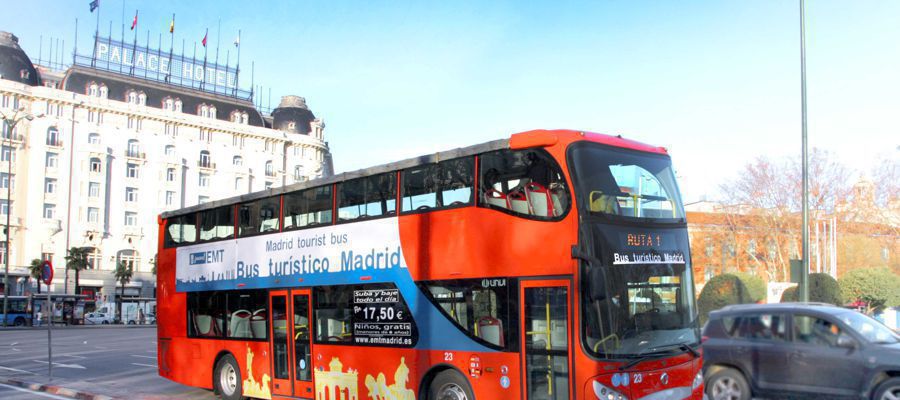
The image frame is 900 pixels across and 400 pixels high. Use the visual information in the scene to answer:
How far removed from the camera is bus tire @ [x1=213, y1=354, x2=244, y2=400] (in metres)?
13.6

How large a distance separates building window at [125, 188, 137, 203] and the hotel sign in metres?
13.0

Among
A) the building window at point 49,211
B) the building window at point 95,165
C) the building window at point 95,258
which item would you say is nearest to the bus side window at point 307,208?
the building window at point 49,211

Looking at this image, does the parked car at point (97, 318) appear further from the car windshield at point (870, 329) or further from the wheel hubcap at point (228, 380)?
the car windshield at point (870, 329)

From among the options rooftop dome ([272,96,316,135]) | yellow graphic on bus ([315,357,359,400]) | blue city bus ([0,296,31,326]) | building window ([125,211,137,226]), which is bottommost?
blue city bus ([0,296,31,326])

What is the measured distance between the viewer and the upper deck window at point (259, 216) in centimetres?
1315

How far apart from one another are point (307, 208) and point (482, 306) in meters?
4.31

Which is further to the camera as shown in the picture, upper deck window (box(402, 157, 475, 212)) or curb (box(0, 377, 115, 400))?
curb (box(0, 377, 115, 400))

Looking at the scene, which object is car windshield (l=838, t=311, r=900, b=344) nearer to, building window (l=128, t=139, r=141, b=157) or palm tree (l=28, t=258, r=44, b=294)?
palm tree (l=28, t=258, r=44, b=294)

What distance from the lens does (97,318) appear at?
65.6 meters

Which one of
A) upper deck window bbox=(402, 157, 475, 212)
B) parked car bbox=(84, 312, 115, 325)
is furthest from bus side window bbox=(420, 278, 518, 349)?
parked car bbox=(84, 312, 115, 325)

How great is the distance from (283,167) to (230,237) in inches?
3105

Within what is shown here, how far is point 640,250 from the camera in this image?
871 cm

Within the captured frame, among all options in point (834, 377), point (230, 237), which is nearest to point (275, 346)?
point (230, 237)

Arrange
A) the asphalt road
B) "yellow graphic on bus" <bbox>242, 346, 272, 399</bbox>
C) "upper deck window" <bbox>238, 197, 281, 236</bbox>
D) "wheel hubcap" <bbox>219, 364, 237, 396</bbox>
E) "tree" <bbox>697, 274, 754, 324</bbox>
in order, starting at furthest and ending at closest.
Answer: "tree" <bbox>697, 274, 754, 324</bbox> → the asphalt road → "wheel hubcap" <bbox>219, 364, 237, 396</bbox> → "upper deck window" <bbox>238, 197, 281, 236</bbox> → "yellow graphic on bus" <bbox>242, 346, 272, 399</bbox>
